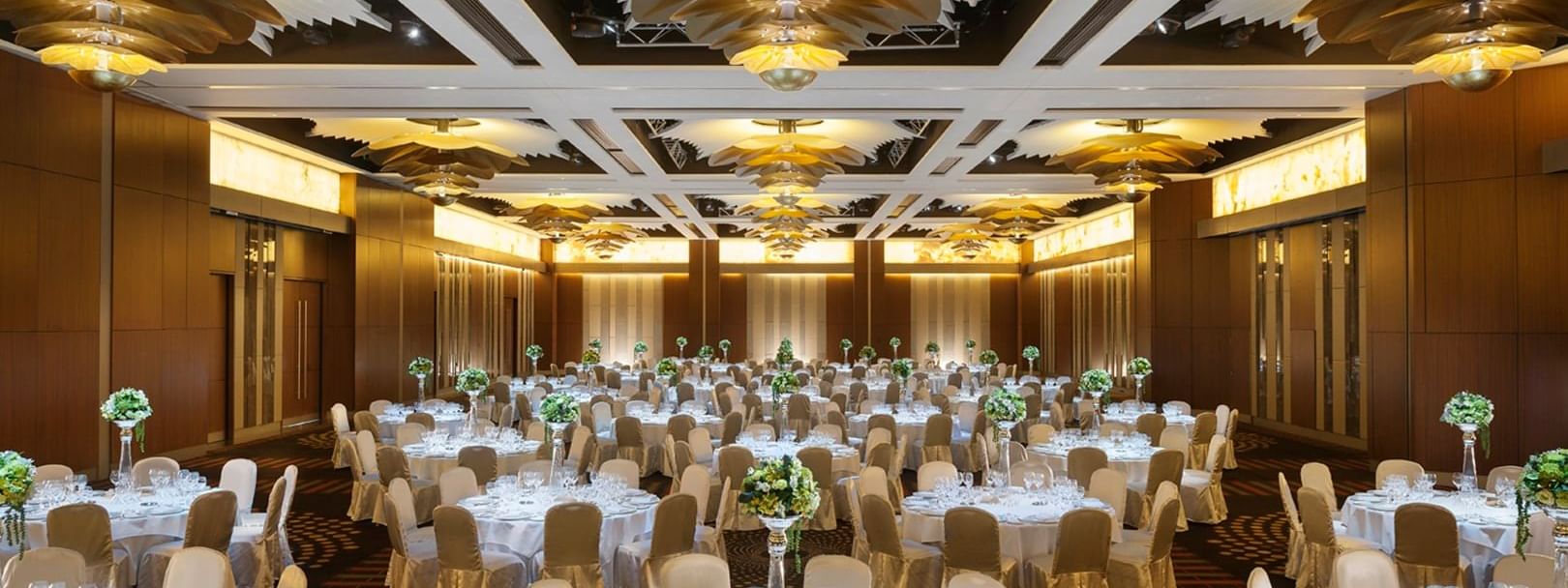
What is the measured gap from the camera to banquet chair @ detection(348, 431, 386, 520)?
9180 millimetres

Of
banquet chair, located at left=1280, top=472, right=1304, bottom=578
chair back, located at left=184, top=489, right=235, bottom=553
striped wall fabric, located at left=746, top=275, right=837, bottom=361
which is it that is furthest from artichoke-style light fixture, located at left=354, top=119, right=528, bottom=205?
striped wall fabric, located at left=746, top=275, right=837, bottom=361

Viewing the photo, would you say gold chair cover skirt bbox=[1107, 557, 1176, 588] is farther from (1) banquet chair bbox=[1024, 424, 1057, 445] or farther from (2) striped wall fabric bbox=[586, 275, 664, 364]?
(2) striped wall fabric bbox=[586, 275, 664, 364]

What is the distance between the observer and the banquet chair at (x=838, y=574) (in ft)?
14.1

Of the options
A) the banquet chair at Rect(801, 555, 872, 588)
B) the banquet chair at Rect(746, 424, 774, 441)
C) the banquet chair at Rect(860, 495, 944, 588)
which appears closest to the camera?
the banquet chair at Rect(801, 555, 872, 588)

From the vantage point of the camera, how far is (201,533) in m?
5.98

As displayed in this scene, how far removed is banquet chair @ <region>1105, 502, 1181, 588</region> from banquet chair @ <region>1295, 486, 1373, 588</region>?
0.96m

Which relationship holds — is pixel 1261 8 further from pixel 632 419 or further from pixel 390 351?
pixel 390 351

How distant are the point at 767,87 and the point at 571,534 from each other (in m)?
5.43

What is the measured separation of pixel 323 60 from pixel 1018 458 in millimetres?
7015

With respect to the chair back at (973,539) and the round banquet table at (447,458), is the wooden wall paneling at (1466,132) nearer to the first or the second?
the chair back at (973,539)

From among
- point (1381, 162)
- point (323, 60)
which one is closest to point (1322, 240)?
point (1381, 162)

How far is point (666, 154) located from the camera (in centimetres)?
1523

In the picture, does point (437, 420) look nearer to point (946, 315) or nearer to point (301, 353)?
point (301, 353)

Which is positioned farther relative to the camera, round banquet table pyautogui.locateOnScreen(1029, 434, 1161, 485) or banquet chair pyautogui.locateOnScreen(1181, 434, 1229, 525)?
banquet chair pyautogui.locateOnScreen(1181, 434, 1229, 525)
